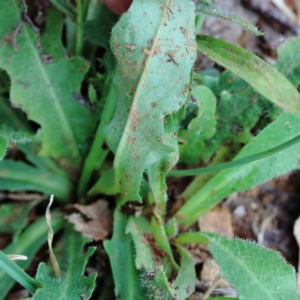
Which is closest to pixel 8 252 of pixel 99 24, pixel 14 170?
pixel 14 170

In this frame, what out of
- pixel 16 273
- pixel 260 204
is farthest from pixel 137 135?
pixel 260 204

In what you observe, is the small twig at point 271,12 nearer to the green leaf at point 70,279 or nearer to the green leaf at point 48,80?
the green leaf at point 48,80

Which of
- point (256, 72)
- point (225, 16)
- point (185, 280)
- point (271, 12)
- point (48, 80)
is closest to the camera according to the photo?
point (225, 16)

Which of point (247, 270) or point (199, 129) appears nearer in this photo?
point (247, 270)

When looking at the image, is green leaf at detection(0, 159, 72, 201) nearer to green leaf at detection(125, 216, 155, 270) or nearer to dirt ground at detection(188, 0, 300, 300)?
green leaf at detection(125, 216, 155, 270)

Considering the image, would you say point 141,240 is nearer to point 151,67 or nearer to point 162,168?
point 162,168

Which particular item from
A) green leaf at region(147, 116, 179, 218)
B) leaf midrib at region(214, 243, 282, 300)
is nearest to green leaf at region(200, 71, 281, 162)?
green leaf at region(147, 116, 179, 218)
